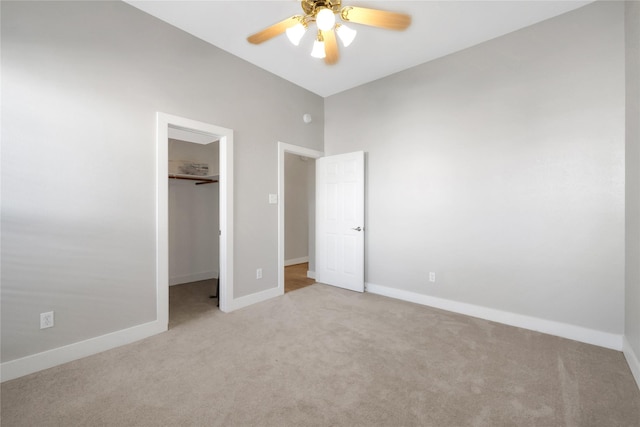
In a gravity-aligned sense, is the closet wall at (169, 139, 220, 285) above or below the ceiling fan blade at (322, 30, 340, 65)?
below

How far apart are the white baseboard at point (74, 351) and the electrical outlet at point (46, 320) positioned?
0.63ft

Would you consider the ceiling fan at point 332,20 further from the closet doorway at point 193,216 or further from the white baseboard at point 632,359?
the white baseboard at point 632,359

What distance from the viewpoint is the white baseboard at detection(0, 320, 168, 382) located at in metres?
1.90

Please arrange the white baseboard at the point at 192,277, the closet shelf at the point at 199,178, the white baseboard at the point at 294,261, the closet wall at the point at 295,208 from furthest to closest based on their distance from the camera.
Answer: the closet wall at the point at 295,208, the white baseboard at the point at 294,261, the white baseboard at the point at 192,277, the closet shelf at the point at 199,178

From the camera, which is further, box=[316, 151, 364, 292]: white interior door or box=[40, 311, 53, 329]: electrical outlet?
box=[316, 151, 364, 292]: white interior door

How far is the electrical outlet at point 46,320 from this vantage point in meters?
2.01

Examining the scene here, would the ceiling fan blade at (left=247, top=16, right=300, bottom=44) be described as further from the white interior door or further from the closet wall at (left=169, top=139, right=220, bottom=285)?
the closet wall at (left=169, top=139, right=220, bottom=285)

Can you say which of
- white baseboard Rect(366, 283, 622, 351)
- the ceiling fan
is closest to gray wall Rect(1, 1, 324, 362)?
the ceiling fan

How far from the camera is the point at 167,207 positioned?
267cm

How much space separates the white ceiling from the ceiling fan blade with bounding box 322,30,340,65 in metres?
0.52

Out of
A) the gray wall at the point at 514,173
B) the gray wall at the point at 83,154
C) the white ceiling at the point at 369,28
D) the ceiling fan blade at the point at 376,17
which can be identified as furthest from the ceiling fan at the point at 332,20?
the gray wall at the point at 514,173

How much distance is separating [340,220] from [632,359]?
10.1 feet

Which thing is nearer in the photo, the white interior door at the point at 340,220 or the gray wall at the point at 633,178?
the gray wall at the point at 633,178

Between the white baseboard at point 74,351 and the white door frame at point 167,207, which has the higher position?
the white door frame at point 167,207
